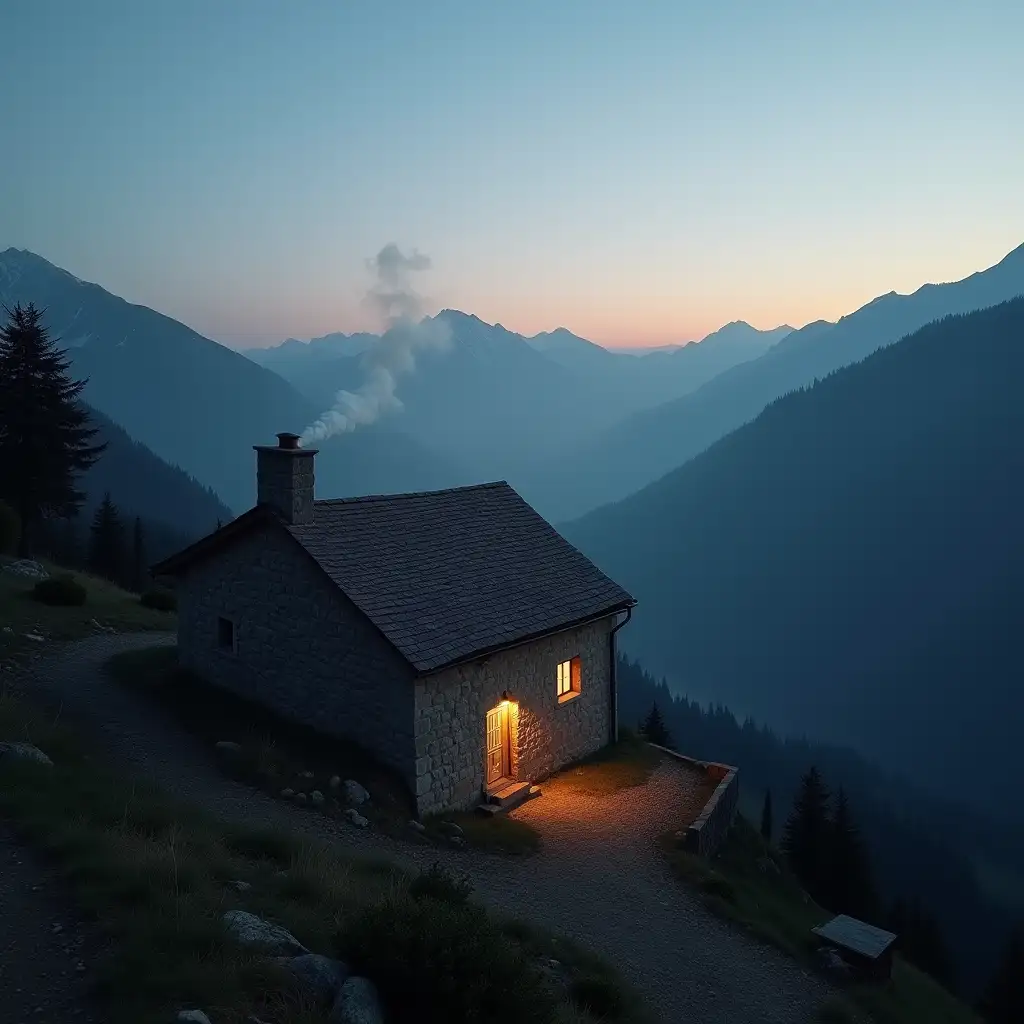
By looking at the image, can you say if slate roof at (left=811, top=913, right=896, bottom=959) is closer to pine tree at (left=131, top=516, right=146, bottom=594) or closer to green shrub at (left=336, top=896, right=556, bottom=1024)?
green shrub at (left=336, top=896, right=556, bottom=1024)

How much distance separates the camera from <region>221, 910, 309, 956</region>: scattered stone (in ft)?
23.7

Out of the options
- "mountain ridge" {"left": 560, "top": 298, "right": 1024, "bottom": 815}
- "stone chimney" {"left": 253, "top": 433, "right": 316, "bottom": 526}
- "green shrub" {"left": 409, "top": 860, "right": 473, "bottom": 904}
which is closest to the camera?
"green shrub" {"left": 409, "top": 860, "right": 473, "bottom": 904}

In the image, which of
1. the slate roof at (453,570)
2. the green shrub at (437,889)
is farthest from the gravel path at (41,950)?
the slate roof at (453,570)

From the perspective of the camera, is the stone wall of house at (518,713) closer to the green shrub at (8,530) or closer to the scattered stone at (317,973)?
the scattered stone at (317,973)

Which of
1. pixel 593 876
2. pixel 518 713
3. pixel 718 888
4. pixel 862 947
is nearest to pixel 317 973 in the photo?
pixel 593 876

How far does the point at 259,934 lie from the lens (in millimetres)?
7395

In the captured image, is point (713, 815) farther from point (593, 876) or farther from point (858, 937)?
point (593, 876)

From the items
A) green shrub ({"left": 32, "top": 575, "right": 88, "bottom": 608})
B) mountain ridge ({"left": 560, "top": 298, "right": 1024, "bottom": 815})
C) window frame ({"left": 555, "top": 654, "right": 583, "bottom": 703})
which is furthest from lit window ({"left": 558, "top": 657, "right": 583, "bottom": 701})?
mountain ridge ({"left": 560, "top": 298, "right": 1024, "bottom": 815})

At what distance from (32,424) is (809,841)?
39440mm

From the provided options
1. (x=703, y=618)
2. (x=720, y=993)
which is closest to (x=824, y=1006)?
(x=720, y=993)

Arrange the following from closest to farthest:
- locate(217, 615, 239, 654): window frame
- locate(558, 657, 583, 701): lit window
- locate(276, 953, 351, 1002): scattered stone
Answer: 1. locate(276, 953, 351, 1002): scattered stone
2. locate(217, 615, 239, 654): window frame
3. locate(558, 657, 583, 701): lit window

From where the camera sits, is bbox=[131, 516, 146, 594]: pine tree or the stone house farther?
bbox=[131, 516, 146, 594]: pine tree

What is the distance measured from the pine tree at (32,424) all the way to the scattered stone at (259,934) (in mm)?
30411

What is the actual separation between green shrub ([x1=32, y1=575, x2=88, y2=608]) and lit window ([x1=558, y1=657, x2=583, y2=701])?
1562cm
